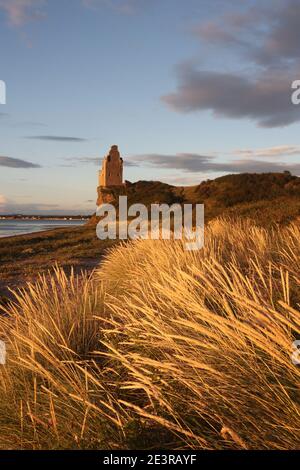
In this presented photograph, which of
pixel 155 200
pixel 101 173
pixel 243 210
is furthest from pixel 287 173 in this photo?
pixel 101 173

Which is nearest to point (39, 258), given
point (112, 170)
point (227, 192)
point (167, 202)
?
point (227, 192)

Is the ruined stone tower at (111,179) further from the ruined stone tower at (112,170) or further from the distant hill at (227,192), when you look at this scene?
the distant hill at (227,192)

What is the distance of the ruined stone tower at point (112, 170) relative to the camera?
215 ft

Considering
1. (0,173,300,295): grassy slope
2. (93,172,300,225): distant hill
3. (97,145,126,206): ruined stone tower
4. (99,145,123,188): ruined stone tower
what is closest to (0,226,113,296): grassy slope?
(0,173,300,295): grassy slope

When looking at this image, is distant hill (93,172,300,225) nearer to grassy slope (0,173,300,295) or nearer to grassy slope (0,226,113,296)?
grassy slope (0,173,300,295)

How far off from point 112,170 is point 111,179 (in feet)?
14.0

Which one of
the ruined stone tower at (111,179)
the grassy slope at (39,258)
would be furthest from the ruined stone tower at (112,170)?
the grassy slope at (39,258)

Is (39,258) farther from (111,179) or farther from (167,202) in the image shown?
(111,179)

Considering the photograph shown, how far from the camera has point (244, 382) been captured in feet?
8.48

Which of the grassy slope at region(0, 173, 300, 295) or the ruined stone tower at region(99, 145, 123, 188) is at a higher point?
the ruined stone tower at region(99, 145, 123, 188)

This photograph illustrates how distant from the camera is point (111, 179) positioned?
66500mm

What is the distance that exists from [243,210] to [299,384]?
19.6 metres

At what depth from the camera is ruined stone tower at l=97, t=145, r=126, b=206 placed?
56.0m
